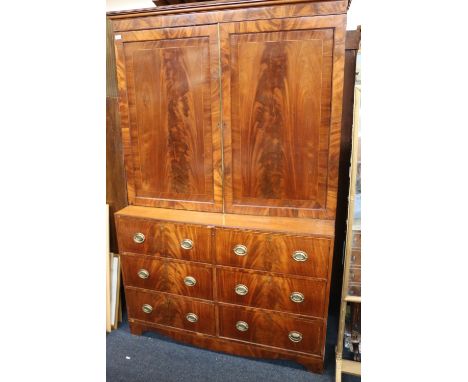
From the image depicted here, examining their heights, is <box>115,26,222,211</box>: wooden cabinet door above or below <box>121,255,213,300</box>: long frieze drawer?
above

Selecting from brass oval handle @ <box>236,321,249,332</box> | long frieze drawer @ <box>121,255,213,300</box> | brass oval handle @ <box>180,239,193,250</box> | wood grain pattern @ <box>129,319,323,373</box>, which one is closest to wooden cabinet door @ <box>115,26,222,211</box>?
brass oval handle @ <box>180,239,193,250</box>

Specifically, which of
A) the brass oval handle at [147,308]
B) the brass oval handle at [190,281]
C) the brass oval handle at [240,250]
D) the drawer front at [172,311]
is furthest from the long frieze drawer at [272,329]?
the brass oval handle at [147,308]

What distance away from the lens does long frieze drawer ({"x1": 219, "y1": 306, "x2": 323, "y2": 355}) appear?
1.63 metres

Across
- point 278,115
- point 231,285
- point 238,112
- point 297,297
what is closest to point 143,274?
point 231,285

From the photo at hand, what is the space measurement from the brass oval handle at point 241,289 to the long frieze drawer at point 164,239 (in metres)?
0.22

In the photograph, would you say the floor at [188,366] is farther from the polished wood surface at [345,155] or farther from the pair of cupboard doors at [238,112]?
the pair of cupboard doors at [238,112]

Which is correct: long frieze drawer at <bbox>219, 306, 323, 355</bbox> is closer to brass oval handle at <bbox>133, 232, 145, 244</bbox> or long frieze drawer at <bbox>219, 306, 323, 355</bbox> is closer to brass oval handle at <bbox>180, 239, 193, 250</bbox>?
brass oval handle at <bbox>180, 239, 193, 250</bbox>

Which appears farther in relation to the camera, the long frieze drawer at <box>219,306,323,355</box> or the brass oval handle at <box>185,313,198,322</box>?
the brass oval handle at <box>185,313,198,322</box>

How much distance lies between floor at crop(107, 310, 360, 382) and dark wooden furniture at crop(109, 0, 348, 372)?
0.09 meters

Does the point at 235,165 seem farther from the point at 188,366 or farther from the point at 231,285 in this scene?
the point at 188,366
